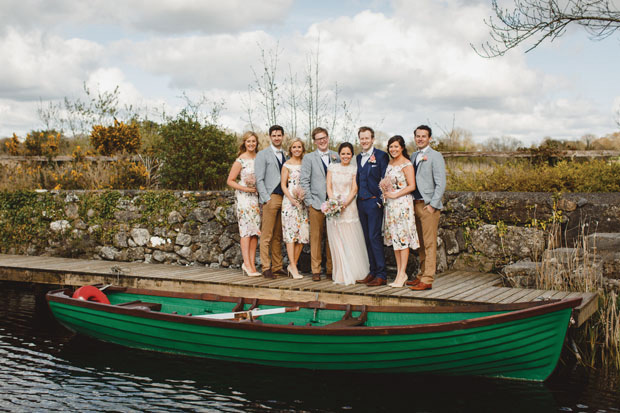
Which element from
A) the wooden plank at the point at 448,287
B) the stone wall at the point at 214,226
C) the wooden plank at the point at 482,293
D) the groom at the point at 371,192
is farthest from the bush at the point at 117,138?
the wooden plank at the point at 482,293

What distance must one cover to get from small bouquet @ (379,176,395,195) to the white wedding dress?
0.45 metres

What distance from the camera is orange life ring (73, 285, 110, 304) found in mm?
7340

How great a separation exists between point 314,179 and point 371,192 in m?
0.74

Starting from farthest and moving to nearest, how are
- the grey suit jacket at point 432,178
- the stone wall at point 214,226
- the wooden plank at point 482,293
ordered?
the stone wall at point 214,226, the grey suit jacket at point 432,178, the wooden plank at point 482,293

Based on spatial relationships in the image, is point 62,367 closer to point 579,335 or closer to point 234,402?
point 234,402

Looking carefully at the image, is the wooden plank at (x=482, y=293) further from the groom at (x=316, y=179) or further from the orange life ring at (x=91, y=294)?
the orange life ring at (x=91, y=294)

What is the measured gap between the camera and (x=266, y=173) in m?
7.50

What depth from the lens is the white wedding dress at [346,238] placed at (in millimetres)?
7090

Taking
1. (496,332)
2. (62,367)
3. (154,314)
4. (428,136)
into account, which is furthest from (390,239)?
(62,367)

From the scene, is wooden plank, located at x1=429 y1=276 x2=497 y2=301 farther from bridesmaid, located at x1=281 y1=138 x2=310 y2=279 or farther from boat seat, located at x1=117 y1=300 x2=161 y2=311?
boat seat, located at x1=117 y1=300 x2=161 y2=311

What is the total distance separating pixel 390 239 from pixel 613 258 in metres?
2.54

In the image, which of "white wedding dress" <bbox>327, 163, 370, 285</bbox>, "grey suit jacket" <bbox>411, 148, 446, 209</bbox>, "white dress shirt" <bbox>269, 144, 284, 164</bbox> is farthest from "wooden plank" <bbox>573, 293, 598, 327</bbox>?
"white dress shirt" <bbox>269, 144, 284, 164</bbox>

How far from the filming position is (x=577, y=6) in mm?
9133

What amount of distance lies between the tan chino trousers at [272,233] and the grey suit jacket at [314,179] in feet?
1.58
